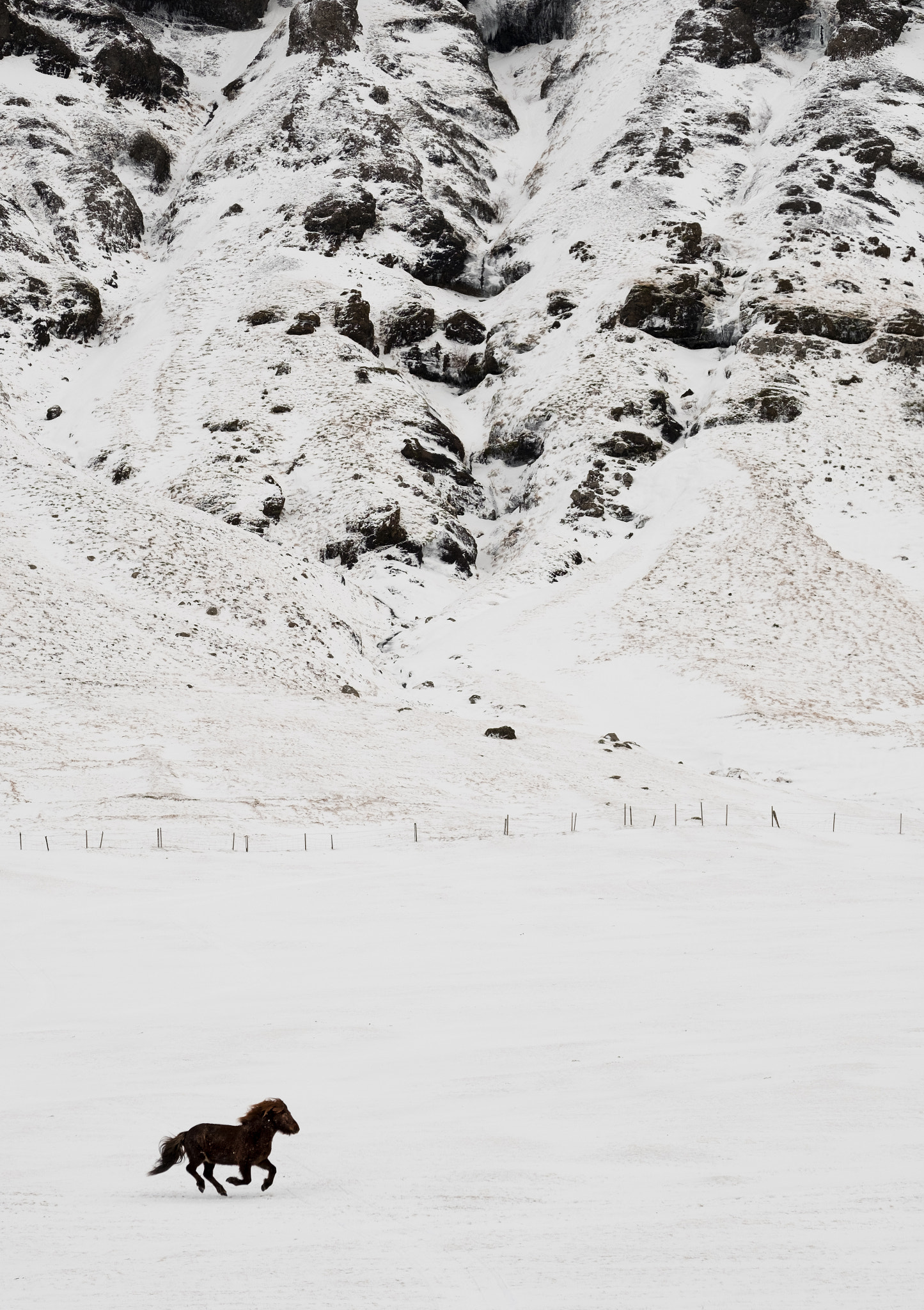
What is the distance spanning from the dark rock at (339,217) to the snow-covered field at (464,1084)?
53.9 meters

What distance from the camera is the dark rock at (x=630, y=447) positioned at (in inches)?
1644

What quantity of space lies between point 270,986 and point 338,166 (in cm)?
6551

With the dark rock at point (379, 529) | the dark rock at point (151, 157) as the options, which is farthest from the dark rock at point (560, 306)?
the dark rock at point (151, 157)

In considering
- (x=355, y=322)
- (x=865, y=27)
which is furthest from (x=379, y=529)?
(x=865, y=27)

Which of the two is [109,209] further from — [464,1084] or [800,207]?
[464,1084]

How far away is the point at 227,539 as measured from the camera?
97.1ft

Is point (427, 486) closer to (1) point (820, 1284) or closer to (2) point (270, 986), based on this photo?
(2) point (270, 986)

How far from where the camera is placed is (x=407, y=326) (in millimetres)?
52594

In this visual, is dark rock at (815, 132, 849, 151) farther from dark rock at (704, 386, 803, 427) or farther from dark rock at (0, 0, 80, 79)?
dark rock at (0, 0, 80, 79)

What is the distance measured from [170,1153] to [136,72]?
8950cm

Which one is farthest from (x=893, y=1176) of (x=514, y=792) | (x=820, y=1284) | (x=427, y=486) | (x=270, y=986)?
(x=427, y=486)

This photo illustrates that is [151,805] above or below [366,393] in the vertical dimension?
below

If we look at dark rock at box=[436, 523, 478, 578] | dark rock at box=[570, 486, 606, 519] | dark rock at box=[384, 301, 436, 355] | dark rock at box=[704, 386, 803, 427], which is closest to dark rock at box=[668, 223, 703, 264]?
dark rock at box=[704, 386, 803, 427]

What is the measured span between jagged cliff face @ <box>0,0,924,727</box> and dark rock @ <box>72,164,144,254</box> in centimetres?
34
